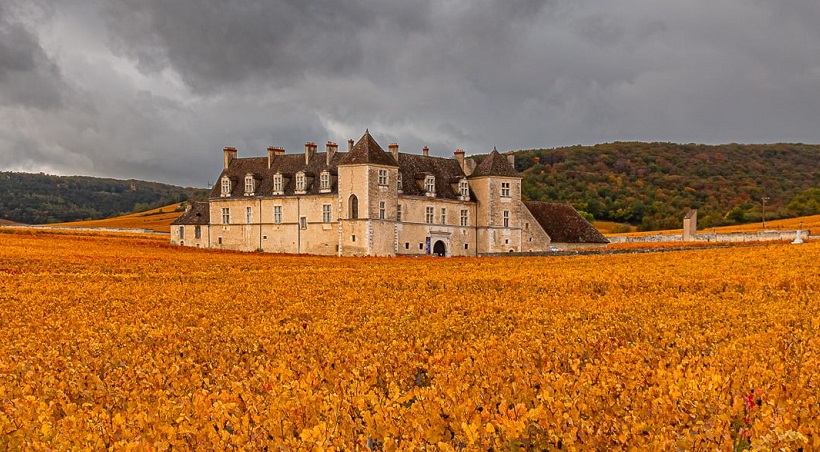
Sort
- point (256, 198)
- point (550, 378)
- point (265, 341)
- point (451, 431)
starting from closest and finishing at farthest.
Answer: point (451, 431), point (550, 378), point (265, 341), point (256, 198)

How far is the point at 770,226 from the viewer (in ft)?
358

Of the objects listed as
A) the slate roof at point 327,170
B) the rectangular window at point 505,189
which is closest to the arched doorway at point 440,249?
the slate roof at point 327,170

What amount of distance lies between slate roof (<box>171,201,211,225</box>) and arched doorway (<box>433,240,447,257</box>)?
27.9m

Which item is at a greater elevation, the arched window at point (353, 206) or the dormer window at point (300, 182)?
the dormer window at point (300, 182)

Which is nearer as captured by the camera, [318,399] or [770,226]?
[318,399]

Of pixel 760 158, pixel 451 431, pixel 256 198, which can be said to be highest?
pixel 760 158

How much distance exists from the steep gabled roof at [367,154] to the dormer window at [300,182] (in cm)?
708

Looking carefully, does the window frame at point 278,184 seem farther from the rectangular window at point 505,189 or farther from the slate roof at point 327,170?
the rectangular window at point 505,189

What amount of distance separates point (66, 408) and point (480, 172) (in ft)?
240

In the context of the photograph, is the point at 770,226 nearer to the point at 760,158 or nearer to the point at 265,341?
the point at 760,158

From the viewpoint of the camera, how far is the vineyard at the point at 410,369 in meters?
8.21

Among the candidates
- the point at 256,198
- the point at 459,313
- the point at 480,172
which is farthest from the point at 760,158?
the point at 459,313

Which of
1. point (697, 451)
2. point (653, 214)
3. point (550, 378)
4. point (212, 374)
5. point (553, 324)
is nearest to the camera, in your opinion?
point (697, 451)

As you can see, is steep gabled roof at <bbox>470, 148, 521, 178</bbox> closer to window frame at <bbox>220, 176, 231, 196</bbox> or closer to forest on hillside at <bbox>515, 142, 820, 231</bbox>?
window frame at <bbox>220, 176, 231, 196</bbox>
